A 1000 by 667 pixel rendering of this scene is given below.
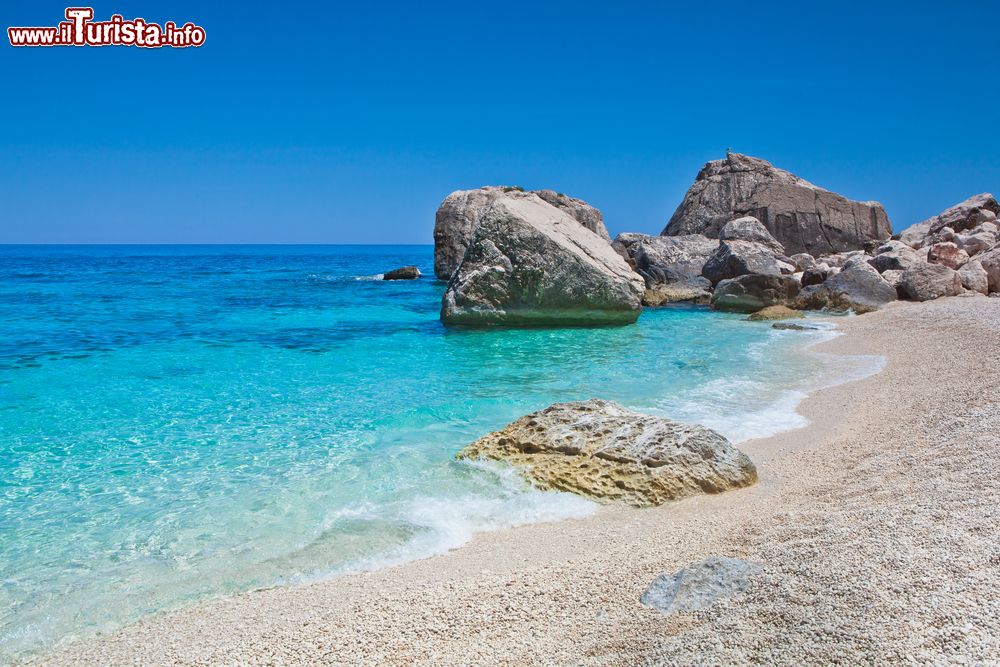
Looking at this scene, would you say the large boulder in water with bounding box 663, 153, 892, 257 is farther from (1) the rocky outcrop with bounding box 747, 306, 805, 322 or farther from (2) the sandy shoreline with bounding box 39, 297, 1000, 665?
(2) the sandy shoreline with bounding box 39, 297, 1000, 665

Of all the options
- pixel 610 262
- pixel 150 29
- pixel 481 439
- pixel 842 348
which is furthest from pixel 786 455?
pixel 150 29

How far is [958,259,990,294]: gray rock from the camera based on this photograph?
1914 centimetres

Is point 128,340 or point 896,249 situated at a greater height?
point 896,249

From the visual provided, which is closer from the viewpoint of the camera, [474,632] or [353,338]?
[474,632]

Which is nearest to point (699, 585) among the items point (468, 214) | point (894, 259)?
point (894, 259)

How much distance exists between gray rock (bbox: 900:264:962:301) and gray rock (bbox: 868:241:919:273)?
50.2 inches

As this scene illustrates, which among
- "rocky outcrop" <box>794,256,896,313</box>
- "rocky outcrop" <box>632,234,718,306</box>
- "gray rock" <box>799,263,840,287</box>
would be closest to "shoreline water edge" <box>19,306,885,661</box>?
"rocky outcrop" <box>794,256,896,313</box>

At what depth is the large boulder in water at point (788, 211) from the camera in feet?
102

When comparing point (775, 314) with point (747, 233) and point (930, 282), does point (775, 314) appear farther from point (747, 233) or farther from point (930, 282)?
point (747, 233)

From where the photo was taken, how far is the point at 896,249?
21.5m

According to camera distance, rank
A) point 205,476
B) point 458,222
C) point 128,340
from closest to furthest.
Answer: point 205,476 → point 128,340 → point 458,222

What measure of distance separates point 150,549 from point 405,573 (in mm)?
2035

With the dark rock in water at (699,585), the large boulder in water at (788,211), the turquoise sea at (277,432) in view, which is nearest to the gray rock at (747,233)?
the large boulder in water at (788,211)

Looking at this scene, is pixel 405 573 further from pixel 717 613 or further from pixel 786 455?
pixel 786 455
